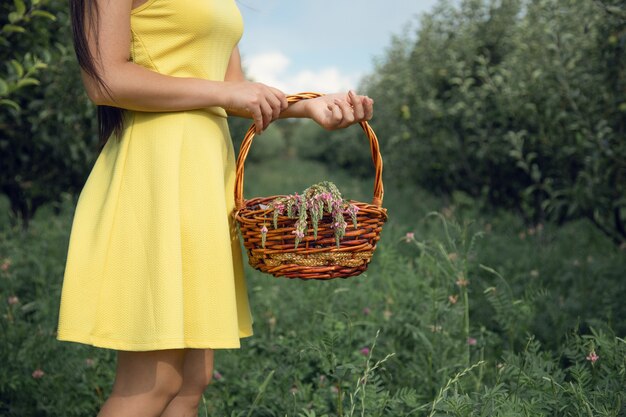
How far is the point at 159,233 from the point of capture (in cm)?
159

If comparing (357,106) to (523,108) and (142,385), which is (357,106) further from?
(523,108)

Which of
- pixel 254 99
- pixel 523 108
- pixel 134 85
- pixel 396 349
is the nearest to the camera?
pixel 134 85

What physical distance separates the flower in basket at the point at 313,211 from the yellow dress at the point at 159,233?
15cm

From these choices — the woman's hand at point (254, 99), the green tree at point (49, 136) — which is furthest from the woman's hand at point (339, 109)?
the green tree at point (49, 136)

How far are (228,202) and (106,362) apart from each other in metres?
1.35

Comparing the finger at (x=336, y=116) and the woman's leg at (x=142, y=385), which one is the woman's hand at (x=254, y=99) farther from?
the woman's leg at (x=142, y=385)

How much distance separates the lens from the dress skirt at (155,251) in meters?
1.58

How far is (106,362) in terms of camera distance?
→ 2.81 metres

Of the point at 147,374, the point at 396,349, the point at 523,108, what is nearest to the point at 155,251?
the point at 147,374

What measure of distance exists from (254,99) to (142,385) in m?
0.78

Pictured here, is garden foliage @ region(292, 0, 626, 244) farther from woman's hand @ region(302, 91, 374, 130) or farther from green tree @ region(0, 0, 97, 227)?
green tree @ region(0, 0, 97, 227)

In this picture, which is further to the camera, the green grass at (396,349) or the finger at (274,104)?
the green grass at (396,349)

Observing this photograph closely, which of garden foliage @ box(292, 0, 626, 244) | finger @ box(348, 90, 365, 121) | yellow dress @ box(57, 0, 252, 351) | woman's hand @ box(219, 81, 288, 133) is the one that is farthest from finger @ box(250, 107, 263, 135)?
garden foliage @ box(292, 0, 626, 244)

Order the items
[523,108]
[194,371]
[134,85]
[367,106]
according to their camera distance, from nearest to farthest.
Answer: [134,85], [367,106], [194,371], [523,108]
